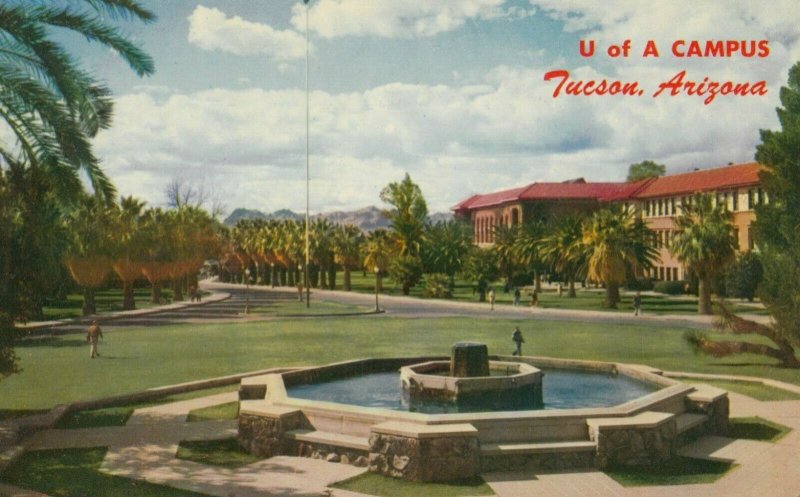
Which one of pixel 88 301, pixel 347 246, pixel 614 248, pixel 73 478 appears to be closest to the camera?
pixel 73 478

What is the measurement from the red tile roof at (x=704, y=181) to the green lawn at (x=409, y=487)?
5770 centimetres

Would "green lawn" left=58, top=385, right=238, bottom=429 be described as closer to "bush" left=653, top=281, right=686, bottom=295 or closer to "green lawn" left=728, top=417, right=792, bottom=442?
"green lawn" left=728, top=417, right=792, bottom=442

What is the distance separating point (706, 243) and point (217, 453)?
39.3 metres

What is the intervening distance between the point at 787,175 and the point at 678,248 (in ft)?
72.1

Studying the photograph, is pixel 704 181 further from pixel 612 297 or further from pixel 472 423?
pixel 472 423

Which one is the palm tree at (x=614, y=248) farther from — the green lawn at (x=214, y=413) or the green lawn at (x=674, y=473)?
the green lawn at (x=674, y=473)

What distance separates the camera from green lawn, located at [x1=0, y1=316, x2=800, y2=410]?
2347cm

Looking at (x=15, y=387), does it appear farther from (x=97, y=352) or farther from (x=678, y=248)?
(x=678, y=248)

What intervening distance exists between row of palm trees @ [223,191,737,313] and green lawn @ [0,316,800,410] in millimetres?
10663

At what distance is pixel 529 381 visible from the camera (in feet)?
58.1

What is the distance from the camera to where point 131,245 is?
59.4 m

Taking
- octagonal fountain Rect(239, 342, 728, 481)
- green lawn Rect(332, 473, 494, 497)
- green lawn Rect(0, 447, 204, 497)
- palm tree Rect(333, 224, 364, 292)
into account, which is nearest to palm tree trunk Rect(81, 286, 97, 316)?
octagonal fountain Rect(239, 342, 728, 481)

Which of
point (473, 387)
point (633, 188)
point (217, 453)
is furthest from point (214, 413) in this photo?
point (633, 188)

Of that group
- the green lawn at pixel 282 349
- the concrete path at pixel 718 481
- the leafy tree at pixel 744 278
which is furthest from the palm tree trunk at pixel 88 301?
the leafy tree at pixel 744 278
